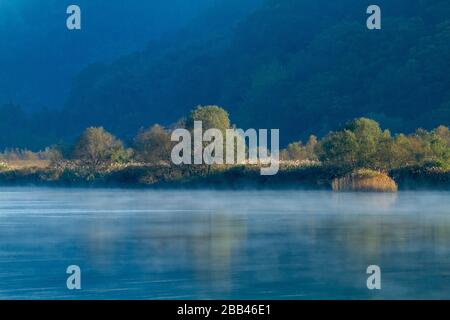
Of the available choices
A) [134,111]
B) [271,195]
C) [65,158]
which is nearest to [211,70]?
[134,111]

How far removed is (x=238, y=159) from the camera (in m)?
60.0

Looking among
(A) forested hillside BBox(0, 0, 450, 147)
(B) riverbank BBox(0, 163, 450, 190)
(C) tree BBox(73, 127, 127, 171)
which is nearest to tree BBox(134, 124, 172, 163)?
(B) riverbank BBox(0, 163, 450, 190)

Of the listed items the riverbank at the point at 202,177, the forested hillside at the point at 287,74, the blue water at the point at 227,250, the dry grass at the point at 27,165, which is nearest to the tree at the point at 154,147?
the riverbank at the point at 202,177

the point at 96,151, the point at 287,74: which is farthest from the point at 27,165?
the point at 287,74

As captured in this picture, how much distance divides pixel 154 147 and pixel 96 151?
5642 millimetres

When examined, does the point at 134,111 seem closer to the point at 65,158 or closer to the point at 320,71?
the point at 320,71

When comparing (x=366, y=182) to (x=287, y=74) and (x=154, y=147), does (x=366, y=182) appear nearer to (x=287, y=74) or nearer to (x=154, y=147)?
(x=154, y=147)

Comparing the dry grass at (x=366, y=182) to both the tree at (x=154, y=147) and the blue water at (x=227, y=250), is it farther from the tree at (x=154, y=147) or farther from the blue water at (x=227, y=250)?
the tree at (x=154, y=147)

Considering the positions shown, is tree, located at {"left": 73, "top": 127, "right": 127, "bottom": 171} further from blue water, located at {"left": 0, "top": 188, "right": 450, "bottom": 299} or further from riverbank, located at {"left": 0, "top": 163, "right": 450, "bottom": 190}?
blue water, located at {"left": 0, "top": 188, "right": 450, "bottom": 299}

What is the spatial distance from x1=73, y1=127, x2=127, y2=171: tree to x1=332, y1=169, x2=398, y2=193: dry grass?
19.9 meters

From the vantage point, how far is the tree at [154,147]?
64125 millimetres

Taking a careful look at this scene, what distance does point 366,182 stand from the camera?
5141 centimetres
